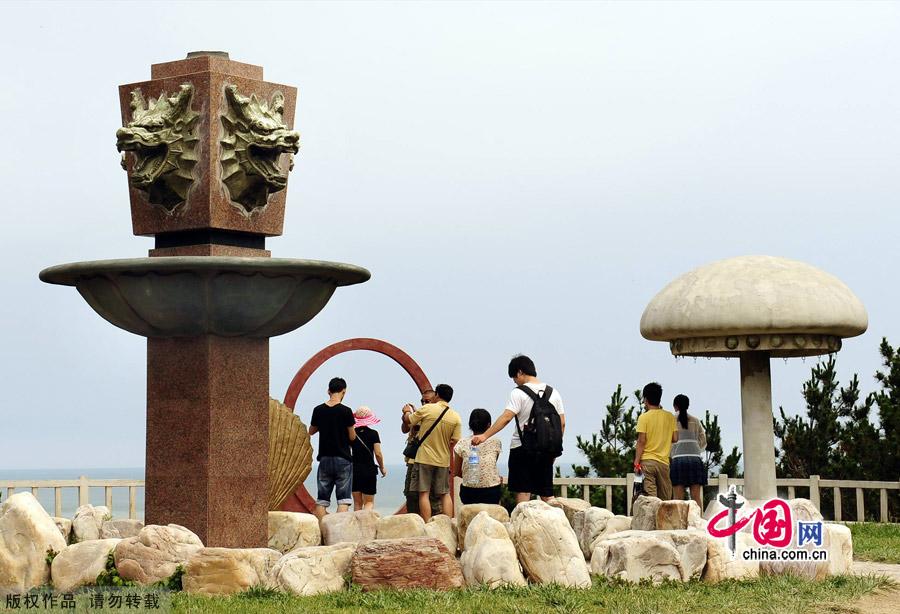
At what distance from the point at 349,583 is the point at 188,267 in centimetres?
296

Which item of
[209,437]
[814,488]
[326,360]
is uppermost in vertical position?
[326,360]

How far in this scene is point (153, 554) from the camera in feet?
31.9

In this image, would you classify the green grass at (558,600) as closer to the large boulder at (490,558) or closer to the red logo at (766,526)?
the large boulder at (490,558)

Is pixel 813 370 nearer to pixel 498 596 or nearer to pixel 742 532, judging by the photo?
pixel 742 532

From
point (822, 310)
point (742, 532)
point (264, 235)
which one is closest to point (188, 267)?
point (264, 235)

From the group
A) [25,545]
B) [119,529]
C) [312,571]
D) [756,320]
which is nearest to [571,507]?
[756,320]

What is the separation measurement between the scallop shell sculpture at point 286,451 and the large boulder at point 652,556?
5056mm

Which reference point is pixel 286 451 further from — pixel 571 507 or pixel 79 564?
pixel 79 564

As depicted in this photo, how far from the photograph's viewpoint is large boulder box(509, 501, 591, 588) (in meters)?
9.40

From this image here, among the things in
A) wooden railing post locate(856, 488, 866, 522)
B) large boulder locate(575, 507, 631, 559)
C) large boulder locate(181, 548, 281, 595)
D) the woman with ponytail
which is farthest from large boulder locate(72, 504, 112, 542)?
wooden railing post locate(856, 488, 866, 522)

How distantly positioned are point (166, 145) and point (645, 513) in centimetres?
515

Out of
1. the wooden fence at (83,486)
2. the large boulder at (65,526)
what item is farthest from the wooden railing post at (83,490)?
the large boulder at (65,526)

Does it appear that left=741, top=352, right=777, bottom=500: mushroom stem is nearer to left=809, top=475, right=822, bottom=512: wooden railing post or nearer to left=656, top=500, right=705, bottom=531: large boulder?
left=809, top=475, right=822, bottom=512: wooden railing post
